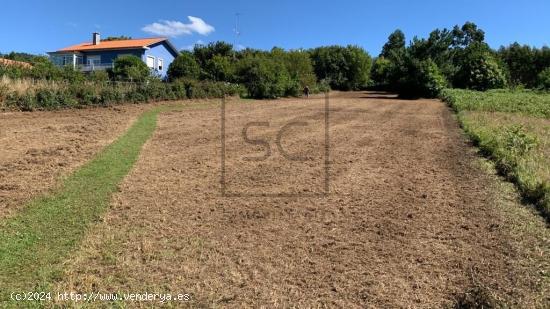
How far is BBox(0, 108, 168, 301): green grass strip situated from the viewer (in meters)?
4.21

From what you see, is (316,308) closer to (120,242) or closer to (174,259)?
(174,259)

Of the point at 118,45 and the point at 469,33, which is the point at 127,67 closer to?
the point at 118,45

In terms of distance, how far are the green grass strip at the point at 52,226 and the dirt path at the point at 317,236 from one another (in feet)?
0.75

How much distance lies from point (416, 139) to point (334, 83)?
43092 millimetres

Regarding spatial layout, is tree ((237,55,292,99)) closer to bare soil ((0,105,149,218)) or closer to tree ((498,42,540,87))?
bare soil ((0,105,149,218))

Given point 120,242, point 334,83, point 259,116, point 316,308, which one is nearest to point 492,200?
point 316,308

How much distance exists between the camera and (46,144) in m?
10.0

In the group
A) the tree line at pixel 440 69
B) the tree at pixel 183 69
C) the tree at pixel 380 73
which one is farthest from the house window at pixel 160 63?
the tree at pixel 380 73

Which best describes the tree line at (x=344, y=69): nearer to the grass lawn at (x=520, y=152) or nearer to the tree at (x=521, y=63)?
the tree at (x=521, y=63)

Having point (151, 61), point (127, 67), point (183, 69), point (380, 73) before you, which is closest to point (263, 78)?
point (183, 69)

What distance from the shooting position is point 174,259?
185 inches

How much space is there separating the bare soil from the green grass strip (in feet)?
1.18

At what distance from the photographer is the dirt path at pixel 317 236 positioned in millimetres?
4125

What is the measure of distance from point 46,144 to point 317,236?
24.6 feet
